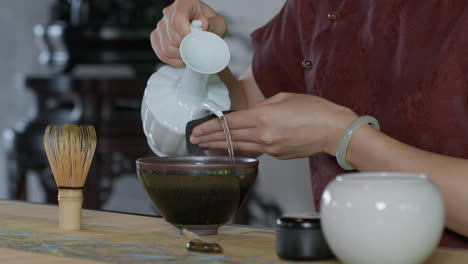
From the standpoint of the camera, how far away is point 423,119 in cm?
123

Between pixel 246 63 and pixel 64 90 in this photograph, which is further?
pixel 246 63

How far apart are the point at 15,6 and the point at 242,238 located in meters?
3.30

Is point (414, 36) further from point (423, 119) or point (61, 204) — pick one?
point (61, 204)

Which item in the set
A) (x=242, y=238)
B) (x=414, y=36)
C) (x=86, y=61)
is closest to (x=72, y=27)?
(x=86, y=61)

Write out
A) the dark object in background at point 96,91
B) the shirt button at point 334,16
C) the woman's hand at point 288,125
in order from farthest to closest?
1. the dark object in background at point 96,91
2. the shirt button at point 334,16
3. the woman's hand at point 288,125

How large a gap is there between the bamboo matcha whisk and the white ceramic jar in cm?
46

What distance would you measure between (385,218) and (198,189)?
0.31m

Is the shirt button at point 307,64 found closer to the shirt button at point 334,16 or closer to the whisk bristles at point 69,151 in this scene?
the shirt button at point 334,16

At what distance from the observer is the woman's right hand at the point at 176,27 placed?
1220mm

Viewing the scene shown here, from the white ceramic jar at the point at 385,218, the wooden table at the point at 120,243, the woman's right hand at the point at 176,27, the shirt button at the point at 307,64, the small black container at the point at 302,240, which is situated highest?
the woman's right hand at the point at 176,27

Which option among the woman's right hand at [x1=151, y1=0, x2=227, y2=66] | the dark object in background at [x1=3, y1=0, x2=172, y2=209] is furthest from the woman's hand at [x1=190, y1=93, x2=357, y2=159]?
the dark object in background at [x1=3, y1=0, x2=172, y2=209]

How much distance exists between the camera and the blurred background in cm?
283

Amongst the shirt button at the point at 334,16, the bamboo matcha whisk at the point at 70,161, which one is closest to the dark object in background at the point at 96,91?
the shirt button at the point at 334,16

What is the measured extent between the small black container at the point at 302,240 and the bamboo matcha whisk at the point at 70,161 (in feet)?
1.25
